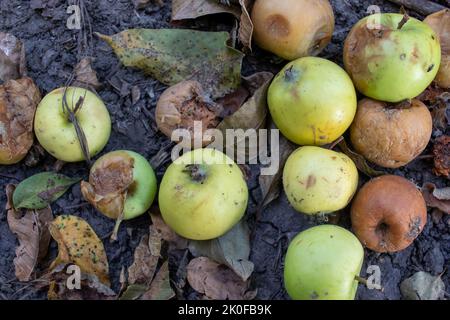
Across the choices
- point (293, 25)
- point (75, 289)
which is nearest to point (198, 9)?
point (293, 25)

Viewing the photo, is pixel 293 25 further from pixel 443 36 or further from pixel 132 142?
pixel 132 142

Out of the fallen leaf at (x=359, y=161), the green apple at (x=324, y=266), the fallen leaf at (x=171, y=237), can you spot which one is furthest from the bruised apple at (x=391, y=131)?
the fallen leaf at (x=171, y=237)

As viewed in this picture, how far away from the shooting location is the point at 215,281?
2.47m

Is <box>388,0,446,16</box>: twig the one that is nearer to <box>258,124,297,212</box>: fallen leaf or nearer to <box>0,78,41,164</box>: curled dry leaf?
<box>258,124,297,212</box>: fallen leaf

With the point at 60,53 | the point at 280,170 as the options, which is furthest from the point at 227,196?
the point at 60,53

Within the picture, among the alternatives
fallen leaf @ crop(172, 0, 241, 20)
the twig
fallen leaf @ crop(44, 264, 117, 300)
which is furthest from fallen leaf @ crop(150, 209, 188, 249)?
the twig

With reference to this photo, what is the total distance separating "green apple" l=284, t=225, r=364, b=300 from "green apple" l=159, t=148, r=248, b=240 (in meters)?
0.32

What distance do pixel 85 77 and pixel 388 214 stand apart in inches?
62.0

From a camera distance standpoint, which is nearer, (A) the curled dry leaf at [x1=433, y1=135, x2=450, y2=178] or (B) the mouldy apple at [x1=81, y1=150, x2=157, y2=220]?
(B) the mouldy apple at [x1=81, y1=150, x2=157, y2=220]

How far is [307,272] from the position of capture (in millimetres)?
2227

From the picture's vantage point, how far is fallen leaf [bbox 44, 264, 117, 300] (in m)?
2.46

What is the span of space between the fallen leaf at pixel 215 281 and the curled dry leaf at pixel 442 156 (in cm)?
104
